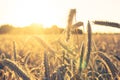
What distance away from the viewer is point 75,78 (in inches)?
84.9

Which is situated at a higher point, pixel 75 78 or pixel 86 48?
pixel 86 48

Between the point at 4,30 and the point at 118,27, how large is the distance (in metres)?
58.8

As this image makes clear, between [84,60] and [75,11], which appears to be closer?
[84,60]

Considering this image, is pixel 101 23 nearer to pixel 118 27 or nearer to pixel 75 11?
pixel 118 27

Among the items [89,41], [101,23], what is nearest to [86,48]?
[89,41]

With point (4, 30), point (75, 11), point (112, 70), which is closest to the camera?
point (112, 70)

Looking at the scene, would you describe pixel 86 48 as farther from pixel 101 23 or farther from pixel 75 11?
pixel 75 11

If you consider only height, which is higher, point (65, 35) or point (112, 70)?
A: point (65, 35)

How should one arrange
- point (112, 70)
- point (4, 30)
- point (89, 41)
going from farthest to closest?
point (4, 30) < point (112, 70) < point (89, 41)

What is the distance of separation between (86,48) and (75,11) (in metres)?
0.43

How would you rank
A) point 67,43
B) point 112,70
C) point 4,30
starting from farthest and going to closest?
point 4,30 → point 67,43 → point 112,70

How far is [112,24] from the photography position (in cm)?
202

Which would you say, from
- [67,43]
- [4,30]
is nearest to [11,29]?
[4,30]

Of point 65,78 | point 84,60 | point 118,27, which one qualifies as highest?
point 118,27
